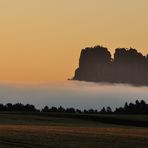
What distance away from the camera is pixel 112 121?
129000 millimetres

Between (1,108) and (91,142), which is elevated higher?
(1,108)

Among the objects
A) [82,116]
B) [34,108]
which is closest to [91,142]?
[82,116]

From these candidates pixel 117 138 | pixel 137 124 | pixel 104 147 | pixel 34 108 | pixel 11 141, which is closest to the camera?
pixel 104 147

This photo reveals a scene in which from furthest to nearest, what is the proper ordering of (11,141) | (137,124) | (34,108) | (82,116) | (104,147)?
(34,108) < (82,116) < (137,124) < (11,141) < (104,147)

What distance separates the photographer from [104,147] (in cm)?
5759

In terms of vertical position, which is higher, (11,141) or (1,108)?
(1,108)

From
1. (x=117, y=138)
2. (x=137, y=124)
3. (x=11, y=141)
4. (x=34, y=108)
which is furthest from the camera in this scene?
(x=34, y=108)

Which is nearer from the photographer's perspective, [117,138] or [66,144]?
[66,144]

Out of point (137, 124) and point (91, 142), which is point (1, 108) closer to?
point (137, 124)

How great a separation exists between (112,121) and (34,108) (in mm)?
71666

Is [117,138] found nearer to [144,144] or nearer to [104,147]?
[144,144]

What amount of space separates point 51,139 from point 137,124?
60.8 meters

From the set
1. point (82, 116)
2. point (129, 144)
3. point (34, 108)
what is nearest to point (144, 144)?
point (129, 144)

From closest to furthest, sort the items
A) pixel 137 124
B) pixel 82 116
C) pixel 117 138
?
pixel 117 138, pixel 137 124, pixel 82 116
